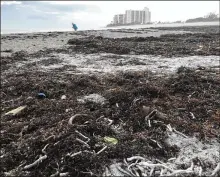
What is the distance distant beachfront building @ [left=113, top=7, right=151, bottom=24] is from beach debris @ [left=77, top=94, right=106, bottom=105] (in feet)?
370

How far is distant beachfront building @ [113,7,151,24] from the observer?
122m

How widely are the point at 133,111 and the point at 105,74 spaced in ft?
12.5

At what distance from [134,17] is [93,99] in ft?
418

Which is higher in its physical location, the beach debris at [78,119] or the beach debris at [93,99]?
the beach debris at [78,119]

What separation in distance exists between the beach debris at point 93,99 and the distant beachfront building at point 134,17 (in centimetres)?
11271

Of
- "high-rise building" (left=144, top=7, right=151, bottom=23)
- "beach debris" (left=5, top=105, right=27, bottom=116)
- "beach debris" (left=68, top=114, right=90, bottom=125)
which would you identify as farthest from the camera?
"high-rise building" (left=144, top=7, right=151, bottom=23)

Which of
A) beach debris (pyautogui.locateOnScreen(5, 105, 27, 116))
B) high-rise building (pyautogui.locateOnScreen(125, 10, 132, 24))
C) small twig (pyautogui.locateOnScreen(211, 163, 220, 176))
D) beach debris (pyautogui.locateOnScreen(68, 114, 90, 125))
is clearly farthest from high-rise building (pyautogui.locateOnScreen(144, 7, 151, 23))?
small twig (pyautogui.locateOnScreen(211, 163, 220, 176))

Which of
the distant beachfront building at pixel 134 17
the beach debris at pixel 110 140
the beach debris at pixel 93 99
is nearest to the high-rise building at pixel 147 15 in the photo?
the distant beachfront building at pixel 134 17

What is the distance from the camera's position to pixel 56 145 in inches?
180

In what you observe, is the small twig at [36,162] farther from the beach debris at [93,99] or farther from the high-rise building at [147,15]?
the high-rise building at [147,15]

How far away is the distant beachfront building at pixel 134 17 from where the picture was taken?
122438 mm

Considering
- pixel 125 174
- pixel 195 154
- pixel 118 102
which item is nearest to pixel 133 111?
pixel 118 102

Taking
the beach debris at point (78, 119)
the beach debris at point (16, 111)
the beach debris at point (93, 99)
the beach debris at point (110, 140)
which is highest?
the beach debris at point (78, 119)

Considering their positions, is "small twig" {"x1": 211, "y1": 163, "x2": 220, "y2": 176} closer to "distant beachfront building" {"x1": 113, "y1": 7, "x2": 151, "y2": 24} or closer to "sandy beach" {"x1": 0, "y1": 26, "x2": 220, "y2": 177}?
"sandy beach" {"x1": 0, "y1": 26, "x2": 220, "y2": 177}
